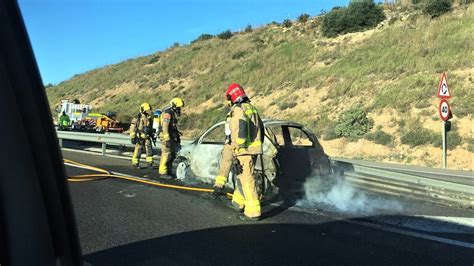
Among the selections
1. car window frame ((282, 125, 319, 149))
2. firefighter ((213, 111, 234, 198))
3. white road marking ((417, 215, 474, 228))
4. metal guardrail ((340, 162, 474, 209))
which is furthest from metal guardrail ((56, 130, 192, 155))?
white road marking ((417, 215, 474, 228))

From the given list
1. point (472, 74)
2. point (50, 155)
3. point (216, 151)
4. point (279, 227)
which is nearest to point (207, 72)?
point (472, 74)

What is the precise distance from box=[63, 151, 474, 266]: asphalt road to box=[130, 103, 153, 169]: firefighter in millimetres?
3845

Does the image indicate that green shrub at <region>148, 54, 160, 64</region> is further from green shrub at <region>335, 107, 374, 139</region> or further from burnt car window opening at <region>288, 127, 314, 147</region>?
burnt car window opening at <region>288, 127, 314, 147</region>

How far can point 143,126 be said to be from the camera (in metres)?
12.9

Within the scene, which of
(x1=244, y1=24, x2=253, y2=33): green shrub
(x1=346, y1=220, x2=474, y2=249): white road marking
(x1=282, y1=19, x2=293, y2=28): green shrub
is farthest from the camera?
(x1=244, y1=24, x2=253, y2=33): green shrub

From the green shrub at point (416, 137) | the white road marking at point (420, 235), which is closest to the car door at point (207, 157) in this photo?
the white road marking at point (420, 235)

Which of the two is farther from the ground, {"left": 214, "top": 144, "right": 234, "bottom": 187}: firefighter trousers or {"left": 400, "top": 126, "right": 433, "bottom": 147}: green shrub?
{"left": 214, "top": 144, "right": 234, "bottom": 187}: firefighter trousers

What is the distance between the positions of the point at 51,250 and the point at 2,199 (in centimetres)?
24

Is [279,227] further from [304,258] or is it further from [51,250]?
[51,250]

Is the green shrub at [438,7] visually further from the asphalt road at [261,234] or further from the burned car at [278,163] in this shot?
the asphalt road at [261,234]

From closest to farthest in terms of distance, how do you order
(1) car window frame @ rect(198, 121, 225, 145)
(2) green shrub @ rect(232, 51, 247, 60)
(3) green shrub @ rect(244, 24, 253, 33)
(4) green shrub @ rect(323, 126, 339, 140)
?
(1) car window frame @ rect(198, 121, 225, 145), (4) green shrub @ rect(323, 126, 339, 140), (2) green shrub @ rect(232, 51, 247, 60), (3) green shrub @ rect(244, 24, 253, 33)

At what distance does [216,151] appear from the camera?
9750mm

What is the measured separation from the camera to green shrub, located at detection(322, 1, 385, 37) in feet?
127

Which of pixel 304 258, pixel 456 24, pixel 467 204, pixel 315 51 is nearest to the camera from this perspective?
pixel 304 258
